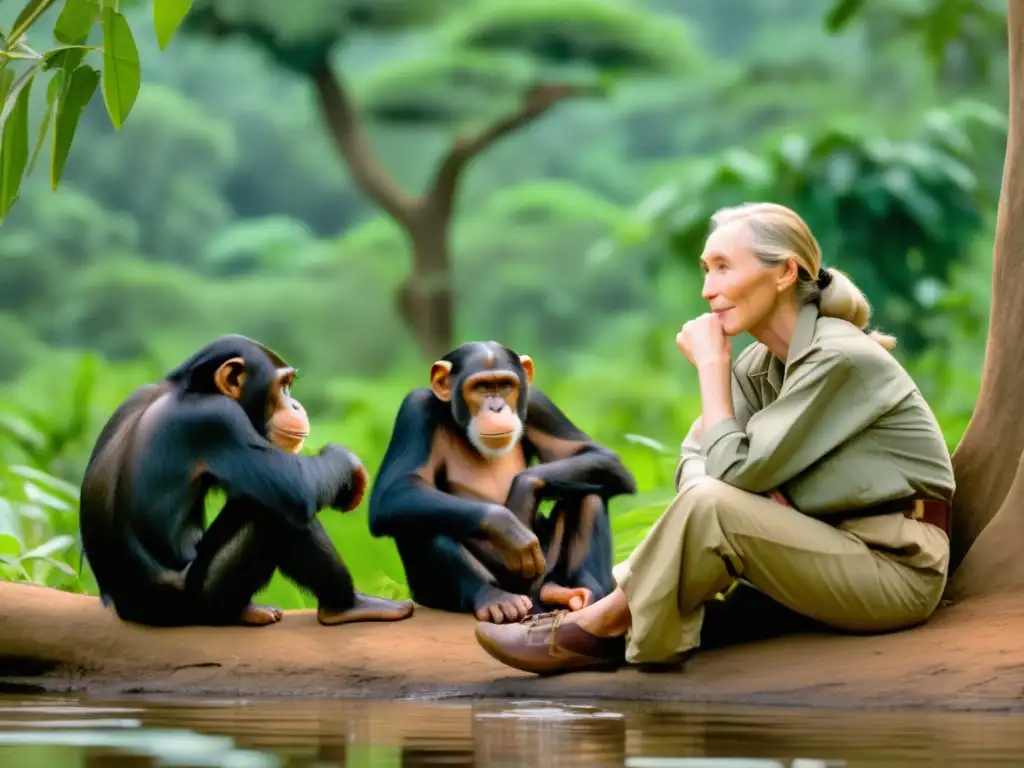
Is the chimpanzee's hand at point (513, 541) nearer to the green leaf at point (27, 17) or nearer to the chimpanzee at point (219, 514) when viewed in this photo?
the chimpanzee at point (219, 514)

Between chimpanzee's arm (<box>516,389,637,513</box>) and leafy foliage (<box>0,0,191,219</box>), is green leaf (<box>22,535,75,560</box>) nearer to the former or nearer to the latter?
chimpanzee's arm (<box>516,389,637,513</box>)

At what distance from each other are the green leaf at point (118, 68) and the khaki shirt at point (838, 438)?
1284 mm

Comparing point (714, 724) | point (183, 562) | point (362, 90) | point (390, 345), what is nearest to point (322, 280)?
point (390, 345)

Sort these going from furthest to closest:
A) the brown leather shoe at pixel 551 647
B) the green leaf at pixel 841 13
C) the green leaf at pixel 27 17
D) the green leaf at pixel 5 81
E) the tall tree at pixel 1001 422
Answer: the green leaf at pixel 841 13, the tall tree at pixel 1001 422, the brown leather shoe at pixel 551 647, the green leaf at pixel 5 81, the green leaf at pixel 27 17

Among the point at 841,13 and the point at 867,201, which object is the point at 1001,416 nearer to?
the point at 841,13

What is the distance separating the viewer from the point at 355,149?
43.8ft

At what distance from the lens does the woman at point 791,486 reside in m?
3.40

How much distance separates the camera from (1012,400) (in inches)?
153

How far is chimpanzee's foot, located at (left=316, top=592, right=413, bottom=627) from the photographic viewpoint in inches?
158

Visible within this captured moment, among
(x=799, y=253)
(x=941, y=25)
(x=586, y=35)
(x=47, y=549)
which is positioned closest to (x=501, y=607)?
(x=799, y=253)

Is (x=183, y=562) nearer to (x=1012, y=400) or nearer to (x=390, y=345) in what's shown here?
(x=1012, y=400)

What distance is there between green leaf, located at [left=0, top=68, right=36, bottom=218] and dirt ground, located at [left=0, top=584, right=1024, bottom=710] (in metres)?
1.18

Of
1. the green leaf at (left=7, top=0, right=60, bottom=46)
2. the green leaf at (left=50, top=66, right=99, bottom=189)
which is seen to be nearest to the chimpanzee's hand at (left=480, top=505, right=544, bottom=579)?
the green leaf at (left=50, top=66, right=99, bottom=189)

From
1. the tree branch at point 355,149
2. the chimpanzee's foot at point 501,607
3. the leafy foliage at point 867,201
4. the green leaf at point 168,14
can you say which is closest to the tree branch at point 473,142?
the tree branch at point 355,149
